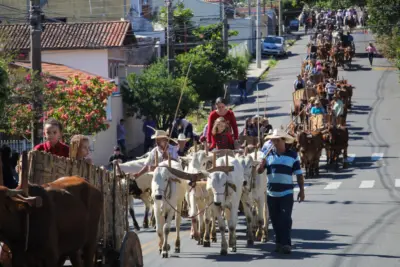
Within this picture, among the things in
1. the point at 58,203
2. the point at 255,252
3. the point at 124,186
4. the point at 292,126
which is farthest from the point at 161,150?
the point at 292,126

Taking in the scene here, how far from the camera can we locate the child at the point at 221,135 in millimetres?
18984

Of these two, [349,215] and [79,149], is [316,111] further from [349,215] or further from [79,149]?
[79,149]

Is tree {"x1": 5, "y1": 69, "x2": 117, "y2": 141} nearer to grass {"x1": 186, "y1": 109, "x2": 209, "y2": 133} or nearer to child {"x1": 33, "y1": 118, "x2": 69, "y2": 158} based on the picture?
grass {"x1": 186, "y1": 109, "x2": 209, "y2": 133}

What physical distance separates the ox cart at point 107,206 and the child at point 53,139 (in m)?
0.63

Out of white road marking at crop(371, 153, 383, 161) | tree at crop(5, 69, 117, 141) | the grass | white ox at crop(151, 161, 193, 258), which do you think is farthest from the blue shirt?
white ox at crop(151, 161, 193, 258)

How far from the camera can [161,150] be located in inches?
707

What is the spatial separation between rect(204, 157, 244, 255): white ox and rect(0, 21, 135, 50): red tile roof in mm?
25987

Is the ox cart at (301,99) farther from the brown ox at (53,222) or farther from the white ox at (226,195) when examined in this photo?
the brown ox at (53,222)

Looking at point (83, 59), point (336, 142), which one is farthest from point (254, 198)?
point (83, 59)

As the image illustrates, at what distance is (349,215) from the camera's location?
21609mm

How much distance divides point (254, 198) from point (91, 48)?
997 inches

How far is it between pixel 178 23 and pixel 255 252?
44554mm

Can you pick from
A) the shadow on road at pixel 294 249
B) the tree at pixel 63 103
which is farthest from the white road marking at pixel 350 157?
the shadow on road at pixel 294 249

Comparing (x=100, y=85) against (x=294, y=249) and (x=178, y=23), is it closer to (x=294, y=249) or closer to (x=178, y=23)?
(x=294, y=249)
